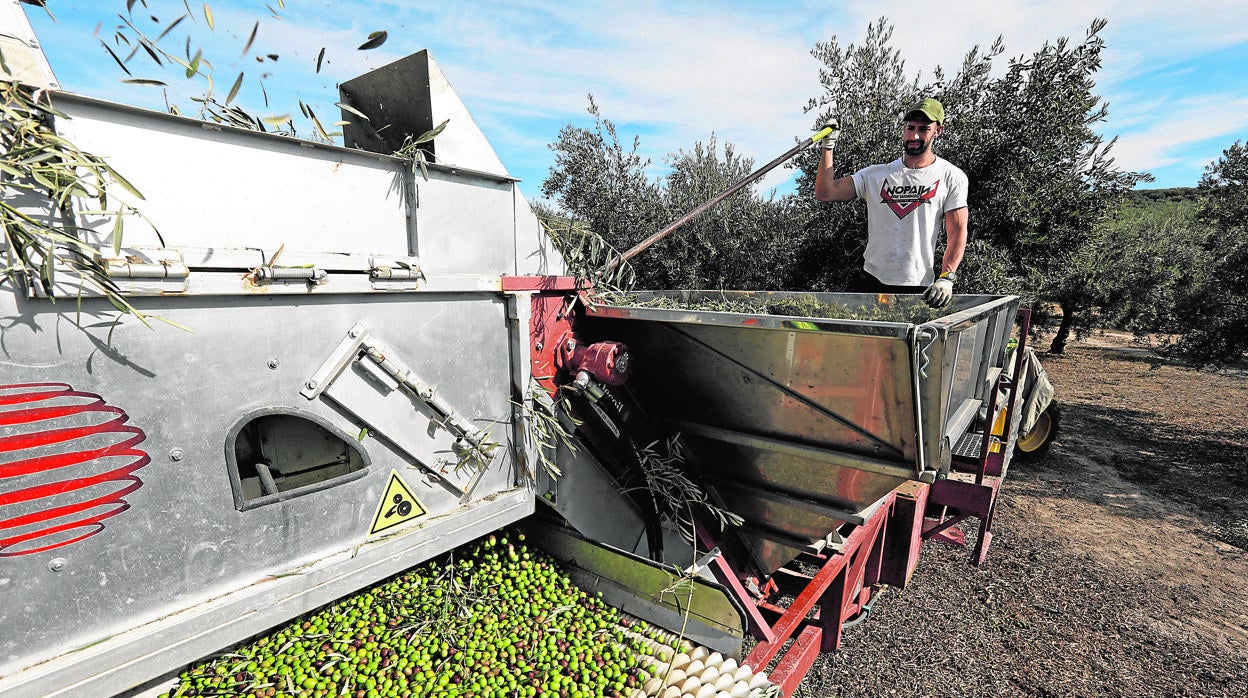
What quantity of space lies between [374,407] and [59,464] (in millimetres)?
976

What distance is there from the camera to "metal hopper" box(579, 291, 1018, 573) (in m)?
2.44

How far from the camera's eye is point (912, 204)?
445 centimetres

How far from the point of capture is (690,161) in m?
12.1

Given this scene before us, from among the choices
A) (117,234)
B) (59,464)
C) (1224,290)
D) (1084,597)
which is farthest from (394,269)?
(1224,290)

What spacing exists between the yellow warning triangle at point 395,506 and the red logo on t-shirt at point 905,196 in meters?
4.12

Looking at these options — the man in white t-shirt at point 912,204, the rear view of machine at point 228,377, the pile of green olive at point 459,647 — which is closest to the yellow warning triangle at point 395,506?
the rear view of machine at point 228,377

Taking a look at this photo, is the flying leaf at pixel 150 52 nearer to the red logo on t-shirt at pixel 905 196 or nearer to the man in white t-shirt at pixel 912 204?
the man in white t-shirt at pixel 912 204

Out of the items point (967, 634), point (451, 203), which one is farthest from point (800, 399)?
point (967, 634)

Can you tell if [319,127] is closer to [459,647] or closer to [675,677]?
[459,647]

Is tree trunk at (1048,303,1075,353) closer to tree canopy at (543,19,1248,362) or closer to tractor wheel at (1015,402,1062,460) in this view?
tree canopy at (543,19,1248,362)

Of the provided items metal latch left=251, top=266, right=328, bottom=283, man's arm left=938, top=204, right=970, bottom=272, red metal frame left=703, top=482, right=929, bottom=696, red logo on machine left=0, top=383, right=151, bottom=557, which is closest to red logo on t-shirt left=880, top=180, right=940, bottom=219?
man's arm left=938, top=204, right=970, bottom=272

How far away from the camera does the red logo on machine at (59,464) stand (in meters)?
1.66

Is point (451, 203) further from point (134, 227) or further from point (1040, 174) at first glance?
point (1040, 174)

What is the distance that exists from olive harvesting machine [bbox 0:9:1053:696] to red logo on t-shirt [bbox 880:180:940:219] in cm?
107
